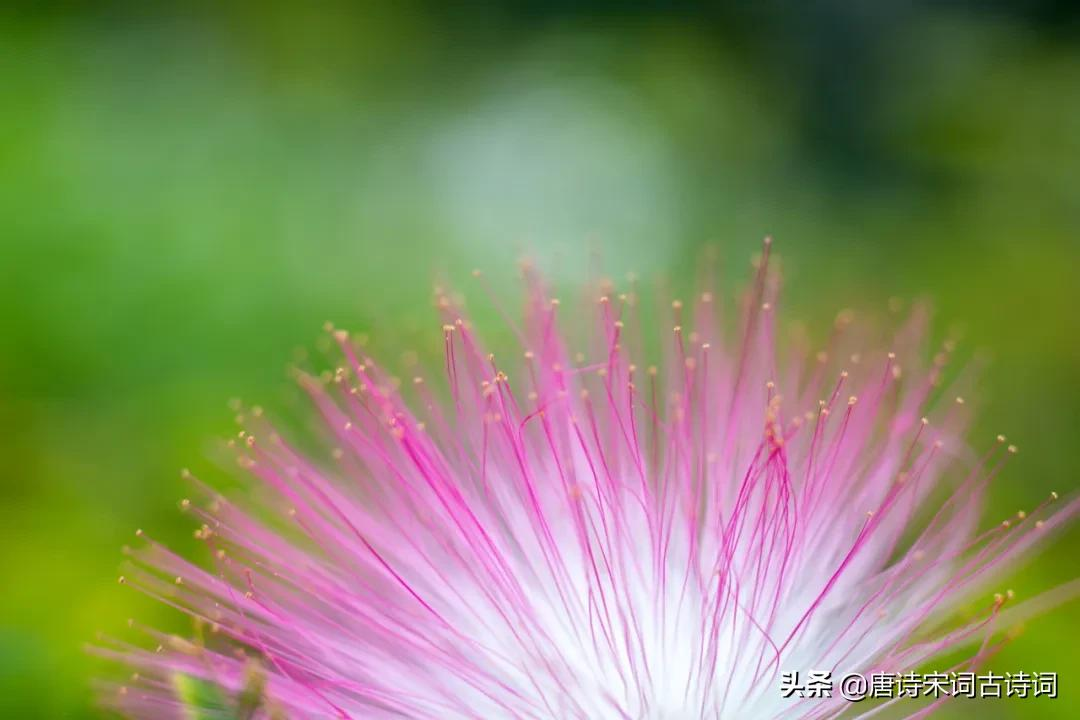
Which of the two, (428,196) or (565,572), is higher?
(428,196)

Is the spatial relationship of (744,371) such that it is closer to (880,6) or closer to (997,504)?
(997,504)

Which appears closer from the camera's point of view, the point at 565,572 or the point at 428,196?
the point at 565,572

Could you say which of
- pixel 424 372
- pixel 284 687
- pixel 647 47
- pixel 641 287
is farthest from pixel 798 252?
pixel 284 687

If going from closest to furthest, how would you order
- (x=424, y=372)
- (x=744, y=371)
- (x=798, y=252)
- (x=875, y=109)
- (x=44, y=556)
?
(x=744, y=371) < (x=44, y=556) < (x=424, y=372) < (x=798, y=252) < (x=875, y=109)

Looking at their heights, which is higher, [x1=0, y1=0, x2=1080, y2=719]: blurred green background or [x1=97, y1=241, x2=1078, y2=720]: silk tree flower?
[x1=0, y1=0, x2=1080, y2=719]: blurred green background

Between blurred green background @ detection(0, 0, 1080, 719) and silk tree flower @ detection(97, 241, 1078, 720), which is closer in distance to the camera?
silk tree flower @ detection(97, 241, 1078, 720)
